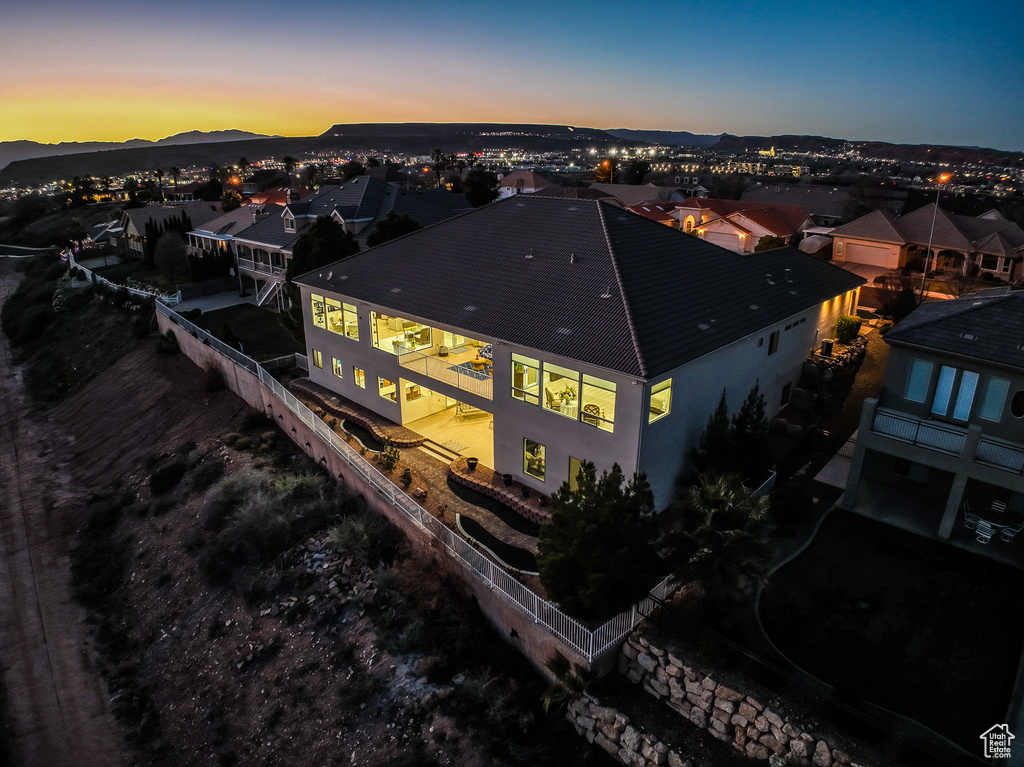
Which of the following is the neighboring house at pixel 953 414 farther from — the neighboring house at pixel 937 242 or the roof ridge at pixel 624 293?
the neighboring house at pixel 937 242

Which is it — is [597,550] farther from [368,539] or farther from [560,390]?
[368,539]

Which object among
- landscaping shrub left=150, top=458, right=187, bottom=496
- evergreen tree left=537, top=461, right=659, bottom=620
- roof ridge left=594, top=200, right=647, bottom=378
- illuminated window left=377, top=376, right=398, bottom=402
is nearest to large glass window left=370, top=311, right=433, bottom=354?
illuminated window left=377, top=376, right=398, bottom=402

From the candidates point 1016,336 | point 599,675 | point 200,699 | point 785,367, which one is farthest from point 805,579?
point 200,699

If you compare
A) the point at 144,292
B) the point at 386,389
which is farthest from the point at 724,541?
the point at 144,292

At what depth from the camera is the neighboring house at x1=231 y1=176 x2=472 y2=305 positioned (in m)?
42.0

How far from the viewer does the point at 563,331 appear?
18.3 metres

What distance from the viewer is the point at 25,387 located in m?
45.2

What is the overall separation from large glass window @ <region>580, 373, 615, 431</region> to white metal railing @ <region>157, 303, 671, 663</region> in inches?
187

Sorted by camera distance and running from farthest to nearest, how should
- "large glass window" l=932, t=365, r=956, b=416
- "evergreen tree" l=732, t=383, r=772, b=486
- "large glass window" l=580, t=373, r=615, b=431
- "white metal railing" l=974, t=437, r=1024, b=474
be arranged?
"evergreen tree" l=732, t=383, r=772, b=486 → "large glass window" l=580, t=373, r=615, b=431 → "large glass window" l=932, t=365, r=956, b=416 → "white metal railing" l=974, t=437, r=1024, b=474

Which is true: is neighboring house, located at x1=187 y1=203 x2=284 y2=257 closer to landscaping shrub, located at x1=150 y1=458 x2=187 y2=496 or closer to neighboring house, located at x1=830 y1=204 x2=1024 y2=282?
landscaping shrub, located at x1=150 y1=458 x2=187 y2=496

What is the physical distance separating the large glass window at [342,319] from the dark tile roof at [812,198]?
184 feet

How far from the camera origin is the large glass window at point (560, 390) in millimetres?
18219

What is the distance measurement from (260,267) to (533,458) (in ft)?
114

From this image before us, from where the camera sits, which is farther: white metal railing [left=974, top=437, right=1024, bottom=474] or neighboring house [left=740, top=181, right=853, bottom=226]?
neighboring house [left=740, top=181, right=853, bottom=226]
